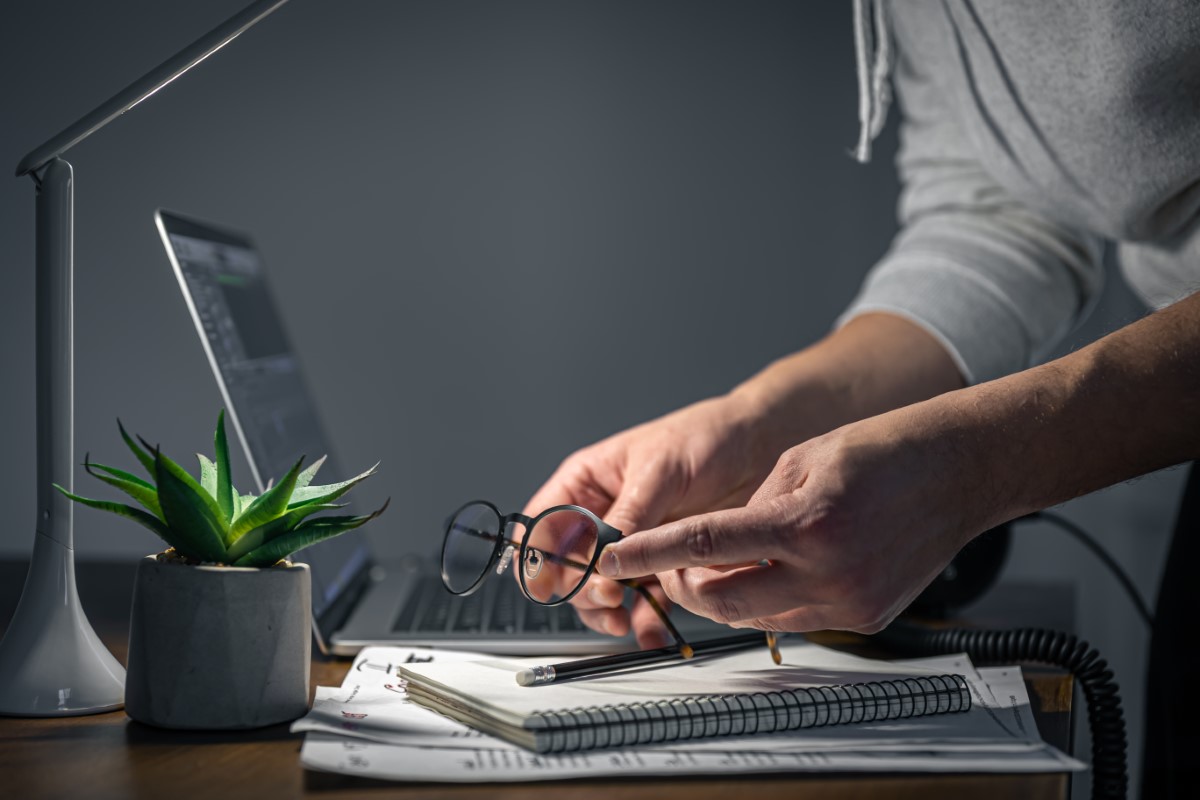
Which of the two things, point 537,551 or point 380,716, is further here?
→ point 537,551

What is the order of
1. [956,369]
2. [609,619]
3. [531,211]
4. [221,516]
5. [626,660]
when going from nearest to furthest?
[221,516], [626,660], [609,619], [956,369], [531,211]

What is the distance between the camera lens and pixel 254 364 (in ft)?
3.63

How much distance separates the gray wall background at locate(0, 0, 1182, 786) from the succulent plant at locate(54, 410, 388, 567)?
133cm

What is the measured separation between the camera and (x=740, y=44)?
2025 millimetres

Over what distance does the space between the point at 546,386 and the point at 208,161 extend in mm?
751

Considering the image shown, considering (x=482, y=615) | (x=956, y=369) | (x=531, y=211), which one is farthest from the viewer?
(x=531, y=211)

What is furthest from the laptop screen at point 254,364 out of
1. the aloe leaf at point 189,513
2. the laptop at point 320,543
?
the aloe leaf at point 189,513

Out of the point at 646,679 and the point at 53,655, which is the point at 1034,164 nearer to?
the point at 646,679

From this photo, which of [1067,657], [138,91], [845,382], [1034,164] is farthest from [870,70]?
[138,91]

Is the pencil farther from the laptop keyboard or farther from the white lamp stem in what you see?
the white lamp stem

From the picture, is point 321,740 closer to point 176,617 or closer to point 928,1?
point 176,617

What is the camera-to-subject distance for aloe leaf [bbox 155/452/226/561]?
66cm

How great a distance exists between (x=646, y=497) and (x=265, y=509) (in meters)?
0.37

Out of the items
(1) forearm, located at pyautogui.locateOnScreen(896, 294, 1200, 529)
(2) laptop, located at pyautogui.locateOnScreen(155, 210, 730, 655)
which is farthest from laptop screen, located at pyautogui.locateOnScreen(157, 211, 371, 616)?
(1) forearm, located at pyautogui.locateOnScreen(896, 294, 1200, 529)
